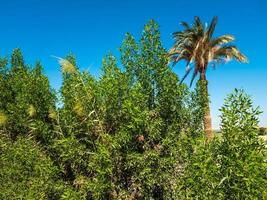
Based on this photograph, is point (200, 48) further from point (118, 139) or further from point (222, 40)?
point (118, 139)

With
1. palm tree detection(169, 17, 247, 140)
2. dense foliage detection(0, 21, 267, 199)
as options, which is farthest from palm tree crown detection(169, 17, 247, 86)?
dense foliage detection(0, 21, 267, 199)

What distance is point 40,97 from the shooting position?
26.6m

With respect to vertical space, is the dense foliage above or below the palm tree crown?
below

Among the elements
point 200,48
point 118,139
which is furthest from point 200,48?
point 118,139

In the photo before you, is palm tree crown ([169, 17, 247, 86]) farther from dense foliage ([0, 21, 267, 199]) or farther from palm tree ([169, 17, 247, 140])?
dense foliage ([0, 21, 267, 199])

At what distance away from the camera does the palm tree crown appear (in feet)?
117

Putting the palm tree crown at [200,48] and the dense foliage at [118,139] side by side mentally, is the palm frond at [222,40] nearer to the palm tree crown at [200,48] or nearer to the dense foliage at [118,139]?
the palm tree crown at [200,48]

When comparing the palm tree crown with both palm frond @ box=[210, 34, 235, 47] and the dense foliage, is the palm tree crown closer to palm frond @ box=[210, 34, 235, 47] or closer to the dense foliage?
palm frond @ box=[210, 34, 235, 47]

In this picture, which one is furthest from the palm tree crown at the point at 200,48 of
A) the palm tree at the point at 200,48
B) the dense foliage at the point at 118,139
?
the dense foliage at the point at 118,139

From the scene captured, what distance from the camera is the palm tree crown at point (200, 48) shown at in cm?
3553

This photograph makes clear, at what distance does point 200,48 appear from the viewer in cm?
3562

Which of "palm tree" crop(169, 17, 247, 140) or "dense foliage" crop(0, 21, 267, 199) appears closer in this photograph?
"dense foliage" crop(0, 21, 267, 199)

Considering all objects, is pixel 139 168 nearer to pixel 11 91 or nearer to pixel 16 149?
pixel 16 149

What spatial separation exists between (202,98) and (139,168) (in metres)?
4.77
